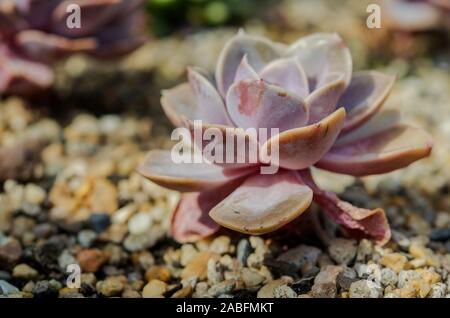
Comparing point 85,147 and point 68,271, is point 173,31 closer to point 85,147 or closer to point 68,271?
point 85,147

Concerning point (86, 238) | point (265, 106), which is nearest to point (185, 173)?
point (265, 106)

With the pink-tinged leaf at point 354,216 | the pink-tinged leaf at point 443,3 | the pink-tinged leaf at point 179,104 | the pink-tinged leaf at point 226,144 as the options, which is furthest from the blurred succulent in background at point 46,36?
the pink-tinged leaf at point 443,3

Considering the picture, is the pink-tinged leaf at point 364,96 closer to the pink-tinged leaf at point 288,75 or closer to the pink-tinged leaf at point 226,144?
the pink-tinged leaf at point 288,75

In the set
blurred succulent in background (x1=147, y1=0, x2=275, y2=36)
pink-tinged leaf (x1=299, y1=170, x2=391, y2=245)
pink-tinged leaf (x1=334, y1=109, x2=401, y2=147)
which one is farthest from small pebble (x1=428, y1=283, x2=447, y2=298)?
blurred succulent in background (x1=147, y1=0, x2=275, y2=36)

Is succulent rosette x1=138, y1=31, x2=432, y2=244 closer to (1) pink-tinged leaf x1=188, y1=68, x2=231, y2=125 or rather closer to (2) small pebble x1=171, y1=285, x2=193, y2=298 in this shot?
(1) pink-tinged leaf x1=188, y1=68, x2=231, y2=125
